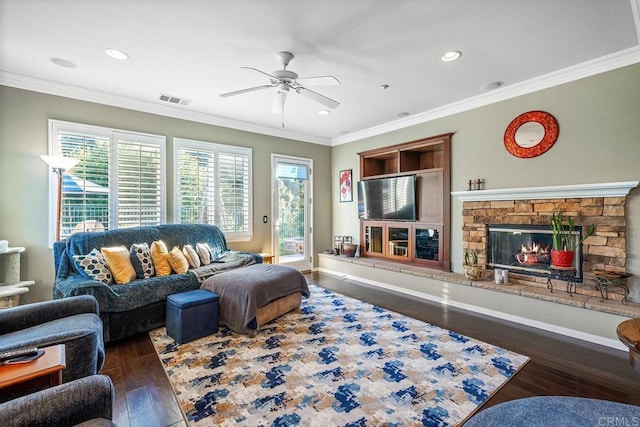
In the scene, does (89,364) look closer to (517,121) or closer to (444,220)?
(444,220)

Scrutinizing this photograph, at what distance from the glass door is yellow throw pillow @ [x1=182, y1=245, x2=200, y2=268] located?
1.89m

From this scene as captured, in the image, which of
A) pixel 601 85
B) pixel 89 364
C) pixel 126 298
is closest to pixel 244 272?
pixel 126 298

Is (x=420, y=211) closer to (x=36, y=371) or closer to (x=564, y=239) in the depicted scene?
(x=564, y=239)

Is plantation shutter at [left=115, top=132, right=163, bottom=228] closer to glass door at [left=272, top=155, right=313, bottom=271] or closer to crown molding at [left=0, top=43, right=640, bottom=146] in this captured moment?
crown molding at [left=0, top=43, right=640, bottom=146]

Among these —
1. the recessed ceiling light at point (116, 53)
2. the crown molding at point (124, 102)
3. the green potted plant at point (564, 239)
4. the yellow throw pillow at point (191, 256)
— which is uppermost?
the recessed ceiling light at point (116, 53)

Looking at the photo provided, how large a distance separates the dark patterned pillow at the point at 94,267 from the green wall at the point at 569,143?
15.0ft

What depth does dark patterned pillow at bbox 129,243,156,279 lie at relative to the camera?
354 centimetres

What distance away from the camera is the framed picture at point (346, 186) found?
6.28 metres

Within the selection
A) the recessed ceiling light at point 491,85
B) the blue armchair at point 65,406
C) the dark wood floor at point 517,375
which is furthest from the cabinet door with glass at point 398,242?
the blue armchair at point 65,406

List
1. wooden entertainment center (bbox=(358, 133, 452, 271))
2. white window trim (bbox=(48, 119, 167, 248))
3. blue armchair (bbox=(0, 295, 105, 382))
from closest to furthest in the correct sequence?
blue armchair (bbox=(0, 295, 105, 382)) < white window trim (bbox=(48, 119, 167, 248)) < wooden entertainment center (bbox=(358, 133, 452, 271))

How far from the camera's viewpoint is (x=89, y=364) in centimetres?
189

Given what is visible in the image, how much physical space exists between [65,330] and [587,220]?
16.0 feet

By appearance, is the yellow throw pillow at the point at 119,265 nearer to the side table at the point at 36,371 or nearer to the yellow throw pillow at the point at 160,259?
the yellow throw pillow at the point at 160,259

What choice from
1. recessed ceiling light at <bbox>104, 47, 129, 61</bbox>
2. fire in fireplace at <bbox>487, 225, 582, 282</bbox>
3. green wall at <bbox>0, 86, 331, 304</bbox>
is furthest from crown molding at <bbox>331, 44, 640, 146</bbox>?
green wall at <bbox>0, 86, 331, 304</bbox>
